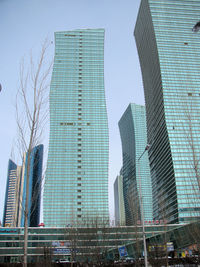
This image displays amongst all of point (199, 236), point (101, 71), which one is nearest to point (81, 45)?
point (101, 71)

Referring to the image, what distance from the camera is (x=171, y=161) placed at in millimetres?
133250

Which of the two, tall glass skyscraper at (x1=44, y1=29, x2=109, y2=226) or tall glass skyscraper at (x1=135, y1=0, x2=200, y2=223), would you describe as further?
tall glass skyscraper at (x1=44, y1=29, x2=109, y2=226)

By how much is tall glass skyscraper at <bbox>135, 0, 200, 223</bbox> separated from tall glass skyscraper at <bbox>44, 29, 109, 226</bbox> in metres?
33.0

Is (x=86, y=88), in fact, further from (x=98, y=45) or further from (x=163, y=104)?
(x=163, y=104)

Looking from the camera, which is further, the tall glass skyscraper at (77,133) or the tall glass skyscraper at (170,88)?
the tall glass skyscraper at (77,133)

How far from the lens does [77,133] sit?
155 m

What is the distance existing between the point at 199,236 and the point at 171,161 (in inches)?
4323

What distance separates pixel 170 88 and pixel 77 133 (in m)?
61.6

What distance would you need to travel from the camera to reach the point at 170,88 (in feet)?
480

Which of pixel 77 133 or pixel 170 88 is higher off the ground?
pixel 170 88

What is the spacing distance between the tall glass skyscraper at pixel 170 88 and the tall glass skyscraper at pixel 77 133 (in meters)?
33.0

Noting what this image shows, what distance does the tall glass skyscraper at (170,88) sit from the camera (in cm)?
13150

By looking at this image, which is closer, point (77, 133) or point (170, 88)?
point (170, 88)

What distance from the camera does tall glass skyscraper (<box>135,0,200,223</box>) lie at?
5177 inches
